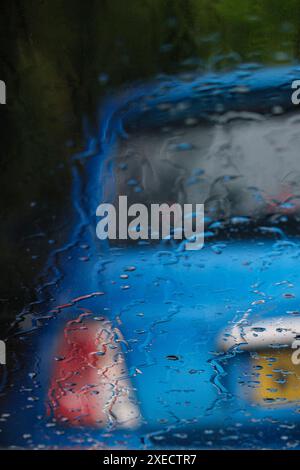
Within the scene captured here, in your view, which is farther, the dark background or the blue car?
the dark background

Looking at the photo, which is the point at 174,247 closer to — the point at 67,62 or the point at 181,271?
the point at 181,271

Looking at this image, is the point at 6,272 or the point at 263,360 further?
the point at 6,272

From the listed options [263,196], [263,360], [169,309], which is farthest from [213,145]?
[263,360]

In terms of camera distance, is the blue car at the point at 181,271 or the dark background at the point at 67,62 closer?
the blue car at the point at 181,271

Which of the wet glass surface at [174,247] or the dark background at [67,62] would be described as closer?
the wet glass surface at [174,247]

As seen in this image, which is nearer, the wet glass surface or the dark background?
the wet glass surface

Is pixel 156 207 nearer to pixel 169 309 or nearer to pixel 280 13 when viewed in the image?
pixel 169 309

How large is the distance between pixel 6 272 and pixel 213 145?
716 mm

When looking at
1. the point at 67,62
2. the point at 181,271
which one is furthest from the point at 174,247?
the point at 67,62

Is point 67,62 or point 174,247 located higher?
point 67,62

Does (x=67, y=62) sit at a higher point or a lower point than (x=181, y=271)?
higher

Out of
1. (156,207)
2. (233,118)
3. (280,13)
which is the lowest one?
(156,207)

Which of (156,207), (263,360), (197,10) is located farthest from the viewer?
(156,207)

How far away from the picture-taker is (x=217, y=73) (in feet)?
5.76
